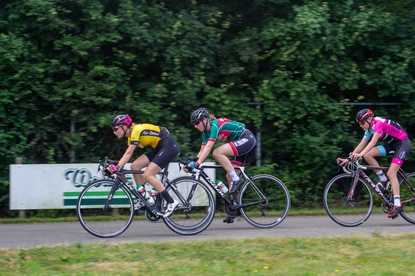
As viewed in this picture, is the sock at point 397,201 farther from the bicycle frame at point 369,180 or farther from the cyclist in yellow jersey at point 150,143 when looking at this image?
the cyclist in yellow jersey at point 150,143

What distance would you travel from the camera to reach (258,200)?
9445mm

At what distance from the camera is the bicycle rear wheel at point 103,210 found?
8539mm

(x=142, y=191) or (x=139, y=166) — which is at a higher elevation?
(x=139, y=166)

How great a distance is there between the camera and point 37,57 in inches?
459

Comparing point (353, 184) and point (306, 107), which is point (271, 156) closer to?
point (306, 107)

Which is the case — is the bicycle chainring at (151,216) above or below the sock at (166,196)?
below

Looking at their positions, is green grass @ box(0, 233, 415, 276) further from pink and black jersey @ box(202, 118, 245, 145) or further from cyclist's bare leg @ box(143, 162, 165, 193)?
pink and black jersey @ box(202, 118, 245, 145)

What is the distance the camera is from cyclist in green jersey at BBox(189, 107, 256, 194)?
8.95 metres

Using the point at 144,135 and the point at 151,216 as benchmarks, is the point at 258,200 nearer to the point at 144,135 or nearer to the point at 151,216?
the point at 151,216

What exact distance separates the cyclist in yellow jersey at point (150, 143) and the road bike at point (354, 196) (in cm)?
261

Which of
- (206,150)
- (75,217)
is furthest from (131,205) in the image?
(75,217)

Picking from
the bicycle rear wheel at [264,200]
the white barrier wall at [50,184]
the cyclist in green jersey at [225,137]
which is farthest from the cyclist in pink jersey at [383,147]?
the white barrier wall at [50,184]

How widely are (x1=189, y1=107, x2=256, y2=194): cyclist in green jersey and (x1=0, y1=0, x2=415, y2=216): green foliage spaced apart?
266cm

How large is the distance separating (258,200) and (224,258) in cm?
246
